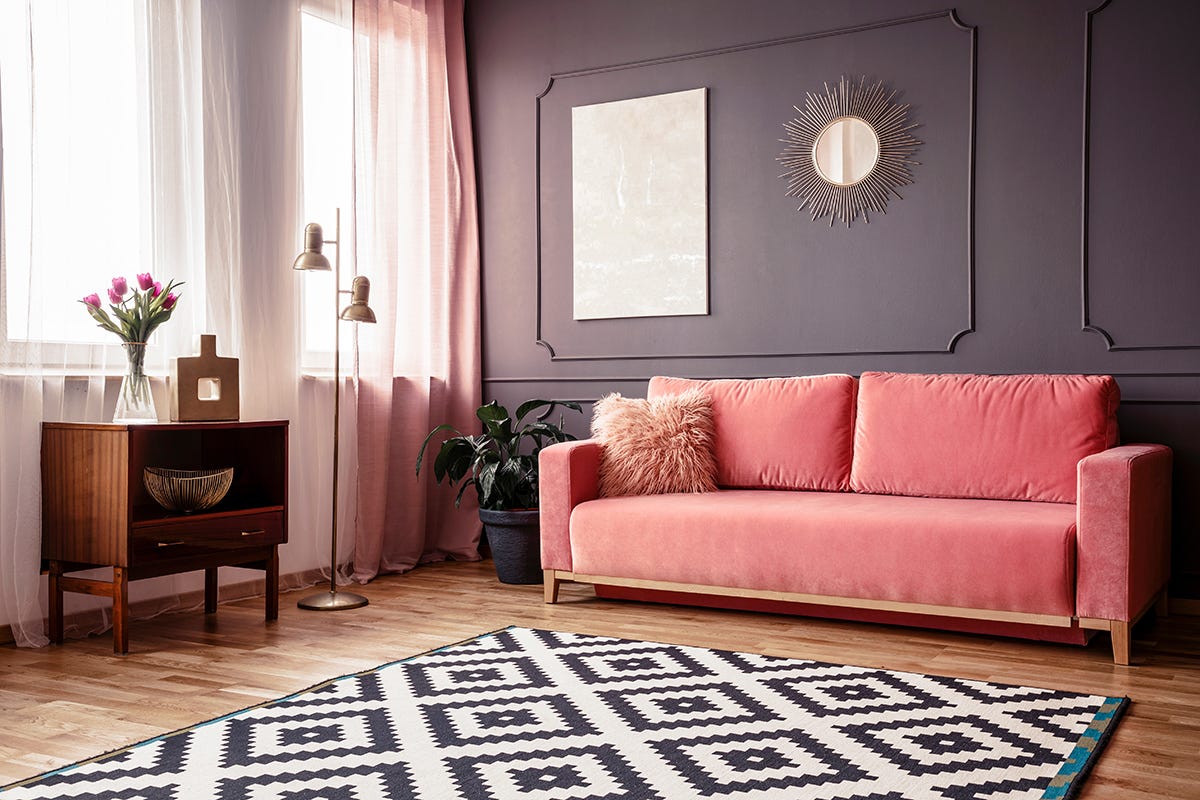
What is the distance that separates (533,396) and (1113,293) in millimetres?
2435

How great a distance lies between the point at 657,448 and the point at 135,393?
1.76m

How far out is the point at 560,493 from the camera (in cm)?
390

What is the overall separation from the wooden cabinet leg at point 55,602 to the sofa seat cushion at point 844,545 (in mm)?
1641

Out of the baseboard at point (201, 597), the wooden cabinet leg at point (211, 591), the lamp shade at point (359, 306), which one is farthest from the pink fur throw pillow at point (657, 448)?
the wooden cabinet leg at point (211, 591)

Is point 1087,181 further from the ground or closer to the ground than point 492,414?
further from the ground

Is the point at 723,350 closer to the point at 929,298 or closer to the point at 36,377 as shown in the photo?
the point at 929,298

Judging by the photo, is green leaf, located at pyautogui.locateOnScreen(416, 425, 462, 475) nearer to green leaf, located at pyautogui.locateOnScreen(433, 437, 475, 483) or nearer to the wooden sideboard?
green leaf, located at pyautogui.locateOnScreen(433, 437, 475, 483)

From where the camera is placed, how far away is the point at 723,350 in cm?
453

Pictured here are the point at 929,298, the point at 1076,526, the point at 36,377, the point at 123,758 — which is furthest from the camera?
the point at 929,298

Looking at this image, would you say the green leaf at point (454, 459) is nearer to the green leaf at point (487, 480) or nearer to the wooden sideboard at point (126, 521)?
the green leaf at point (487, 480)

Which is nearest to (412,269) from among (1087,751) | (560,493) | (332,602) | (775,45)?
(560,493)

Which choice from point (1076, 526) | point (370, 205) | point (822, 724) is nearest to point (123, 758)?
point (822, 724)

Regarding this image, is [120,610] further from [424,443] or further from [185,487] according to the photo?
[424,443]

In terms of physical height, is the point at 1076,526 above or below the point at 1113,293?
below
